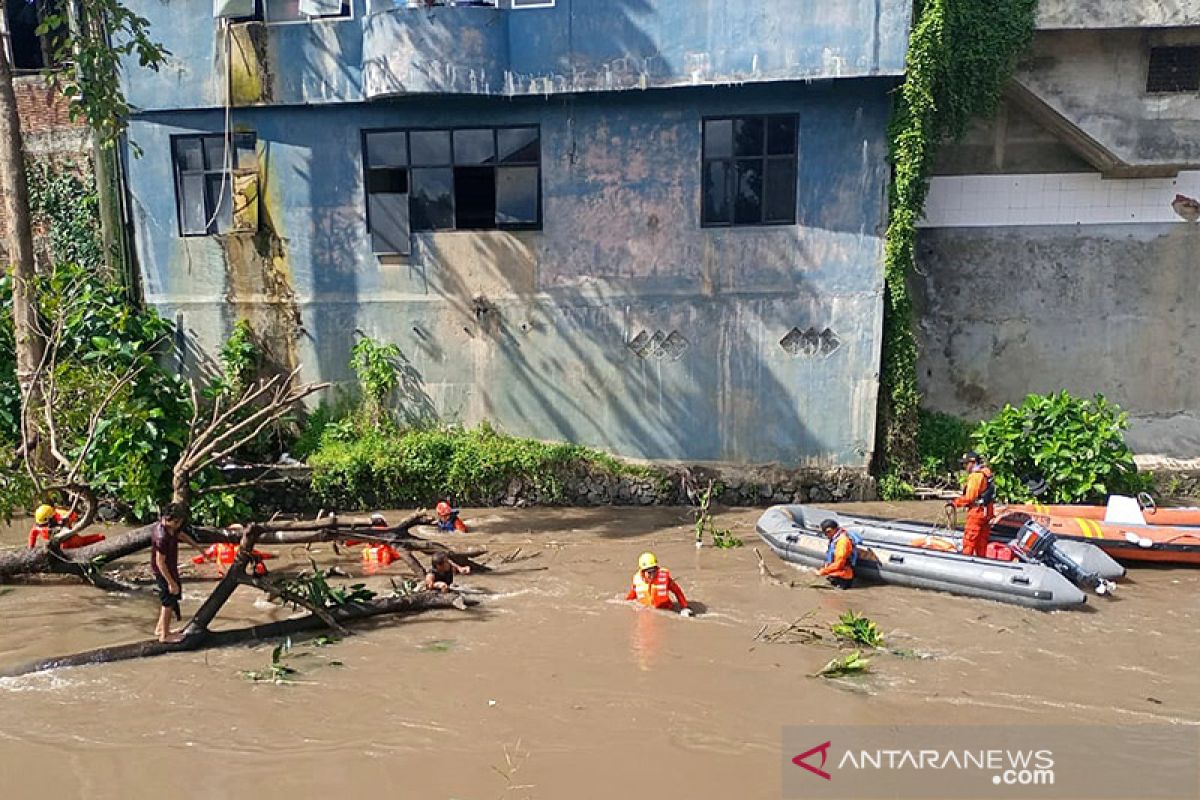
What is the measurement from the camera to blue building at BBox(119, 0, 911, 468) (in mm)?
12000

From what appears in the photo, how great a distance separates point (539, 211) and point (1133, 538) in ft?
29.6

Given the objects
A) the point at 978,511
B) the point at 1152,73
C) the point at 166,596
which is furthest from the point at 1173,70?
the point at 166,596

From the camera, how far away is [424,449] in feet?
Answer: 41.7

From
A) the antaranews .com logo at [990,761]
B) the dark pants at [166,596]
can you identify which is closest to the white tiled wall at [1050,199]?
the antaranews .com logo at [990,761]

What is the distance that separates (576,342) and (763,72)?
4644 millimetres

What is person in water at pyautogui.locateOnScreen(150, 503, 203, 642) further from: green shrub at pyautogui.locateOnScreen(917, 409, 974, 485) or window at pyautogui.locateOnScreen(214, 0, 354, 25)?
green shrub at pyautogui.locateOnScreen(917, 409, 974, 485)

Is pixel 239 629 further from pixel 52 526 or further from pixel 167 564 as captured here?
pixel 52 526

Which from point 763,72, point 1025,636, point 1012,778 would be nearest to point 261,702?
point 1012,778

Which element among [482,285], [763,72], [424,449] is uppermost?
[763,72]

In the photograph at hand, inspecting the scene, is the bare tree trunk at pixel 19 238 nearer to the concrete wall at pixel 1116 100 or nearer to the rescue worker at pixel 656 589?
the rescue worker at pixel 656 589

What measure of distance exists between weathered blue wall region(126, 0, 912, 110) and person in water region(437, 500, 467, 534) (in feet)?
18.7

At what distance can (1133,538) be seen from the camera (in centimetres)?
1042

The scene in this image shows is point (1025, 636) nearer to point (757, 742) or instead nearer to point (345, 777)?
point (757, 742)

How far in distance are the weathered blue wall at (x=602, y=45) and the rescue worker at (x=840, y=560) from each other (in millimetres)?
6236
